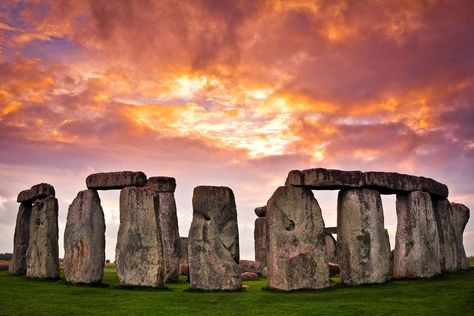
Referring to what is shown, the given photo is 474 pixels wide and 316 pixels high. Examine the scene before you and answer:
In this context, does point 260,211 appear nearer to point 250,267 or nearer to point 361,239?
point 250,267

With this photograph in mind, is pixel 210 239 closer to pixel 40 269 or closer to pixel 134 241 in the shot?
pixel 134 241

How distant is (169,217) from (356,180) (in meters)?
8.05

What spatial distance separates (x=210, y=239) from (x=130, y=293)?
298 centimetres

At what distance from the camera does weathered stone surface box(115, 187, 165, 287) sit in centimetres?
1942

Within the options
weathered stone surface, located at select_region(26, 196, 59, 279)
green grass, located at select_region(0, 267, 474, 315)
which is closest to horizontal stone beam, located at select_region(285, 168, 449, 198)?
green grass, located at select_region(0, 267, 474, 315)

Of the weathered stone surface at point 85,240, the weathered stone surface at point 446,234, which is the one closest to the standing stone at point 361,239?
the weathered stone surface at point 446,234

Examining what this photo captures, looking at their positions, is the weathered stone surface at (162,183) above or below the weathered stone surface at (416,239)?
above

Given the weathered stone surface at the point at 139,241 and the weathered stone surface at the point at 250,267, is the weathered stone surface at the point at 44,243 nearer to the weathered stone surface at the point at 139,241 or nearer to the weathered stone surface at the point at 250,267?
the weathered stone surface at the point at 139,241

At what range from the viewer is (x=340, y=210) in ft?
67.4

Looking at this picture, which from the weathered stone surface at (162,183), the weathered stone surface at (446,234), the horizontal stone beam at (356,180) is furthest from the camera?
the weathered stone surface at (446,234)

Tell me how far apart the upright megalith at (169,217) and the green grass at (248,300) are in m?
4.20

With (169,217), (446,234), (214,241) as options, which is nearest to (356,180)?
(214,241)

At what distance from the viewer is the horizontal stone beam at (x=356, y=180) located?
19.6m

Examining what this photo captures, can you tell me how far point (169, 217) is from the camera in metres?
24.3
